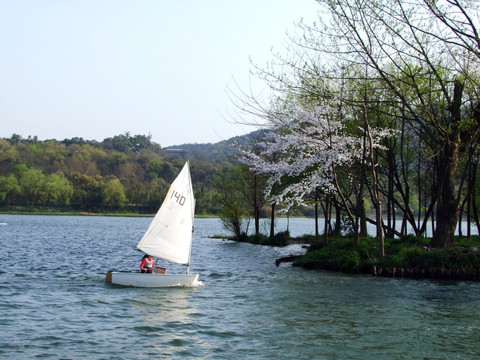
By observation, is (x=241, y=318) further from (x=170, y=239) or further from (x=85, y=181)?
(x=85, y=181)

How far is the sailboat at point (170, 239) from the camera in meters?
22.9

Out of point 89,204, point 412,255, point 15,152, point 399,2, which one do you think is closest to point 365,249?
point 412,255

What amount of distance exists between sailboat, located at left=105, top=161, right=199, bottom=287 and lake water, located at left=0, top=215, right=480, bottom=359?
0.52 meters

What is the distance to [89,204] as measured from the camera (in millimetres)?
150625

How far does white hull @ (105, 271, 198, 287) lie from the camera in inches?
894

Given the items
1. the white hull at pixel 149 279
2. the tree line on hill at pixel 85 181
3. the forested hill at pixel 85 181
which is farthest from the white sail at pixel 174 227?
the tree line on hill at pixel 85 181

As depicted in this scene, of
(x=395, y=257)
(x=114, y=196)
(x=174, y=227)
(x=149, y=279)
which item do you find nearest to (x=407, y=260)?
(x=395, y=257)

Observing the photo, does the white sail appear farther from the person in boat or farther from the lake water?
the lake water

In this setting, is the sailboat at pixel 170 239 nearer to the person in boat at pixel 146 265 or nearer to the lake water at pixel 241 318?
the person in boat at pixel 146 265

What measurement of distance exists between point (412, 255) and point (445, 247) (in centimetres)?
191

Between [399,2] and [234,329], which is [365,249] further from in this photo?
[234,329]

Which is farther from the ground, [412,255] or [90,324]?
[412,255]

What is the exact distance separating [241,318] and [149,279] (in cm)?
611

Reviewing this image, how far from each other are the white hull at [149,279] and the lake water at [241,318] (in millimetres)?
463
